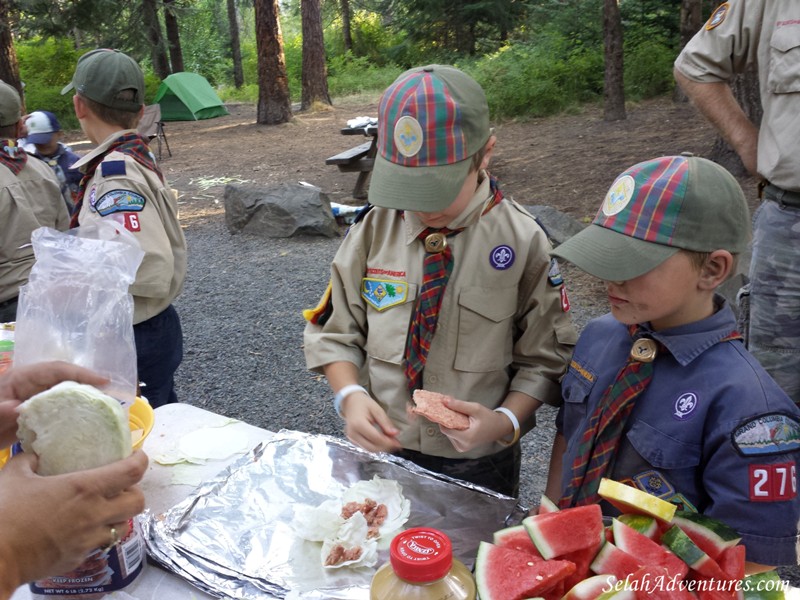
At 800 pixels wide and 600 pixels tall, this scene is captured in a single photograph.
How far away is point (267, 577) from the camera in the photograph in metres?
1.51

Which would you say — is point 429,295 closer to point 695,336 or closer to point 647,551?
point 695,336

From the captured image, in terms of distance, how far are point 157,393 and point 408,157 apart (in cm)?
196

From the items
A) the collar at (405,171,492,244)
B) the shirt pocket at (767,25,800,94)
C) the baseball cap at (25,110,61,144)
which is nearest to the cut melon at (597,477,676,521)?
the collar at (405,171,492,244)

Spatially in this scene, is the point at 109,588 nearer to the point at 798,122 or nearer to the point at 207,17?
the point at 798,122

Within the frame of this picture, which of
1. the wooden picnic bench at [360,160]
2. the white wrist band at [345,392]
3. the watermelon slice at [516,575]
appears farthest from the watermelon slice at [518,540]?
the wooden picnic bench at [360,160]

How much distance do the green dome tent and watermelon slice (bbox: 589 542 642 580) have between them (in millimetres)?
18349

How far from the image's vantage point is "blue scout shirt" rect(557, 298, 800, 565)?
1424 millimetres

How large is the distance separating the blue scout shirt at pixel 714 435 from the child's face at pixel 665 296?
0.05 metres

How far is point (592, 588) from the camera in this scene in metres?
1.14

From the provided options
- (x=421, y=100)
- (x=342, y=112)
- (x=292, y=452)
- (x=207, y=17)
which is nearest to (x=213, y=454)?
(x=292, y=452)

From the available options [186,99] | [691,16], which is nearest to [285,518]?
[691,16]

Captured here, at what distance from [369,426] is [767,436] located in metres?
0.95

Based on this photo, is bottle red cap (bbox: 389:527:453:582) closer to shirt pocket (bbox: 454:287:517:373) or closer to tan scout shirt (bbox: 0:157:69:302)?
shirt pocket (bbox: 454:287:517:373)

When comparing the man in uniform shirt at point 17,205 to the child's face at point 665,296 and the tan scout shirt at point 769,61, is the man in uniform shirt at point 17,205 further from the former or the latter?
the tan scout shirt at point 769,61
